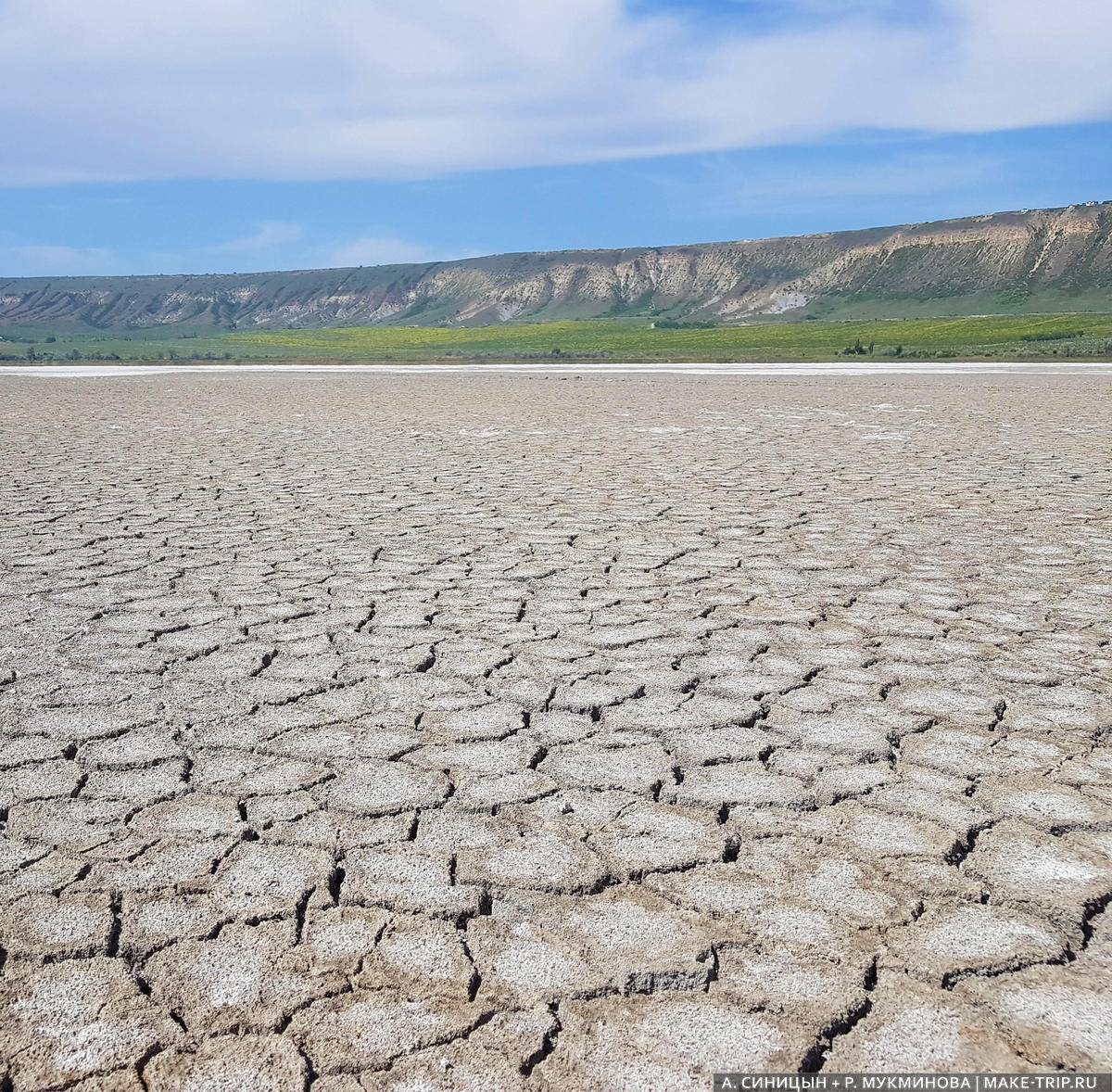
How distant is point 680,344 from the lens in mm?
54844

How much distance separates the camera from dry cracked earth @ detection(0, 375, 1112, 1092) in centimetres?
186

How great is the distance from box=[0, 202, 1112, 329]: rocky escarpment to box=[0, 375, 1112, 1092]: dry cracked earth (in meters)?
98.5

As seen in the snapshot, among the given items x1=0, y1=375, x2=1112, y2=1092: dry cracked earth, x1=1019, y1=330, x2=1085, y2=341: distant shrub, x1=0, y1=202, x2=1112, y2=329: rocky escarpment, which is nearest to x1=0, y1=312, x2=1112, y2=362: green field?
x1=1019, y1=330, x2=1085, y2=341: distant shrub

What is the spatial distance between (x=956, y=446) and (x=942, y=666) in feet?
23.2

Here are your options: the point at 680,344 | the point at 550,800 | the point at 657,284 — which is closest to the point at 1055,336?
the point at 680,344

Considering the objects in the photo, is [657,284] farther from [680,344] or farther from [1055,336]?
[1055,336]

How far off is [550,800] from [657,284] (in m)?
141

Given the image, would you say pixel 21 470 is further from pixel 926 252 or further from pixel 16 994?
pixel 926 252

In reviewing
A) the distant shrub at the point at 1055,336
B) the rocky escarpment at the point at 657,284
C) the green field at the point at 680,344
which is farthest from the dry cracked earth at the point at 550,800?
the rocky escarpment at the point at 657,284

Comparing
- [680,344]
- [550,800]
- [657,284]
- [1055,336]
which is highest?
[550,800]

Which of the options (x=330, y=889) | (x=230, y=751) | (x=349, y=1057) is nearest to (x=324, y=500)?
(x=230, y=751)

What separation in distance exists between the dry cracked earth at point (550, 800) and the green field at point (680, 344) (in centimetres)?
2757

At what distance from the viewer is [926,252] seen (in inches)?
4722

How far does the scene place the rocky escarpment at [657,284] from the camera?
11131cm
